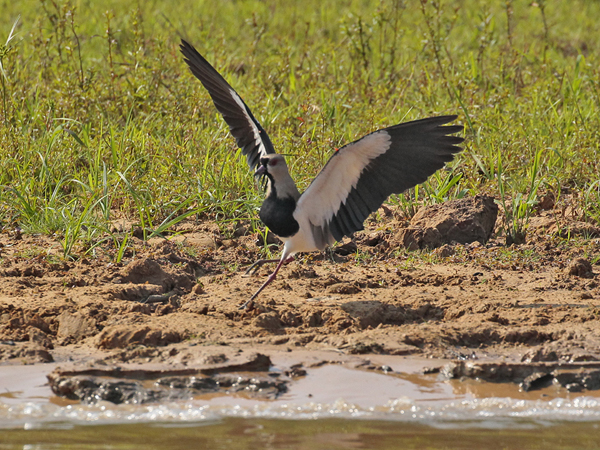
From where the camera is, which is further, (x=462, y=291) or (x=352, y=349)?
(x=462, y=291)

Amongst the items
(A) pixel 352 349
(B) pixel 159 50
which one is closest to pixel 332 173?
Result: (A) pixel 352 349

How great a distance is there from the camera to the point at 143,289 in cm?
437

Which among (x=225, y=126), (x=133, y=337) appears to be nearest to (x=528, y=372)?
(x=133, y=337)

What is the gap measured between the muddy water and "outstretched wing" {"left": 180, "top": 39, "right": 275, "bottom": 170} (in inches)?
84.0

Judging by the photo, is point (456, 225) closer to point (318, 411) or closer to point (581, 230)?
point (581, 230)

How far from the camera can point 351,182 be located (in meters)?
4.41

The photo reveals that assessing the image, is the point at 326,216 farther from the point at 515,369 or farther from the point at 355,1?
the point at 355,1

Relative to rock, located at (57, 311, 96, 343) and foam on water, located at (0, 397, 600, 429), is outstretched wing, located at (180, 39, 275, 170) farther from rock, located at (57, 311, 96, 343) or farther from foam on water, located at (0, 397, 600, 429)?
foam on water, located at (0, 397, 600, 429)

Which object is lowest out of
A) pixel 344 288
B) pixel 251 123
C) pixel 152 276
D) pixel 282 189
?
pixel 344 288

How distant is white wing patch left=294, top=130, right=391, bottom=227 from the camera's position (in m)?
4.20

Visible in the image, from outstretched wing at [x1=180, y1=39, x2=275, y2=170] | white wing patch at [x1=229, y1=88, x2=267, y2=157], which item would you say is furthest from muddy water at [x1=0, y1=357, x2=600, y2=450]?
outstretched wing at [x1=180, y1=39, x2=275, y2=170]

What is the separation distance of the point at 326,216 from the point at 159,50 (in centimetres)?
293

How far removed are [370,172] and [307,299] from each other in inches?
29.9

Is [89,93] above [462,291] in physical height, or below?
above
